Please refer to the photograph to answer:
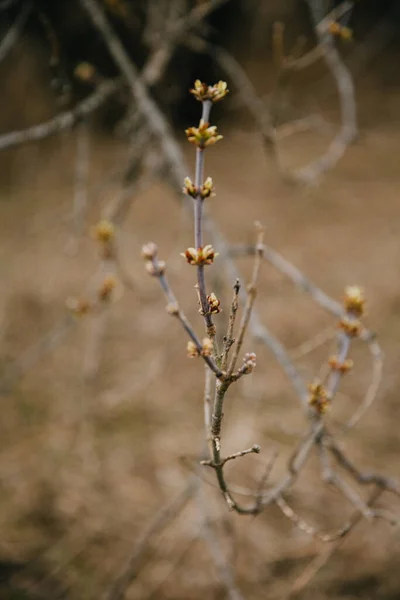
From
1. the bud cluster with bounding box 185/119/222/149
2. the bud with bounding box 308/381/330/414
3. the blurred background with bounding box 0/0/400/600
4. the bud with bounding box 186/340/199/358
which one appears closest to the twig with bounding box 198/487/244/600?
the blurred background with bounding box 0/0/400/600

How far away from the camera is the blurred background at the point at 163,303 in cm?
184

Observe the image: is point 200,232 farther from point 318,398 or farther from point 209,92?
point 318,398

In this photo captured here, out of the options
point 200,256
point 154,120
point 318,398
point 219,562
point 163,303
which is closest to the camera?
point 200,256

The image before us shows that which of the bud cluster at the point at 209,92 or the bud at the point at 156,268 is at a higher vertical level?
the bud cluster at the point at 209,92

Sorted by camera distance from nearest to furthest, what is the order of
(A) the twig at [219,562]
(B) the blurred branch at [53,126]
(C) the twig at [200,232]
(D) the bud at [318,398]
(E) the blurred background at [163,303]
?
(C) the twig at [200,232], (D) the bud at [318,398], (B) the blurred branch at [53,126], (A) the twig at [219,562], (E) the blurred background at [163,303]

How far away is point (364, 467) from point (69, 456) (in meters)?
1.36

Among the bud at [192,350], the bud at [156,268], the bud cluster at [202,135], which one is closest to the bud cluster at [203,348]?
the bud at [192,350]

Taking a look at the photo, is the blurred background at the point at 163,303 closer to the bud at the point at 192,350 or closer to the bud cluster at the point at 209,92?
the bud at the point at 192,350

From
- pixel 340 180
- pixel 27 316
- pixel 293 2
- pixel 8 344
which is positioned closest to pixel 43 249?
pixel 27 316

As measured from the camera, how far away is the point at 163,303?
142 inches

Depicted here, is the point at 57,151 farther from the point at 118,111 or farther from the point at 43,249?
the point at 43,249

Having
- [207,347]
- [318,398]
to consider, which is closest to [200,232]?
[207,347]

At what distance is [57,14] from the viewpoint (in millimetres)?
4105

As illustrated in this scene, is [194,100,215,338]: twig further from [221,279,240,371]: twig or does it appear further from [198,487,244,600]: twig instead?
[198,487,244,600]: twig
